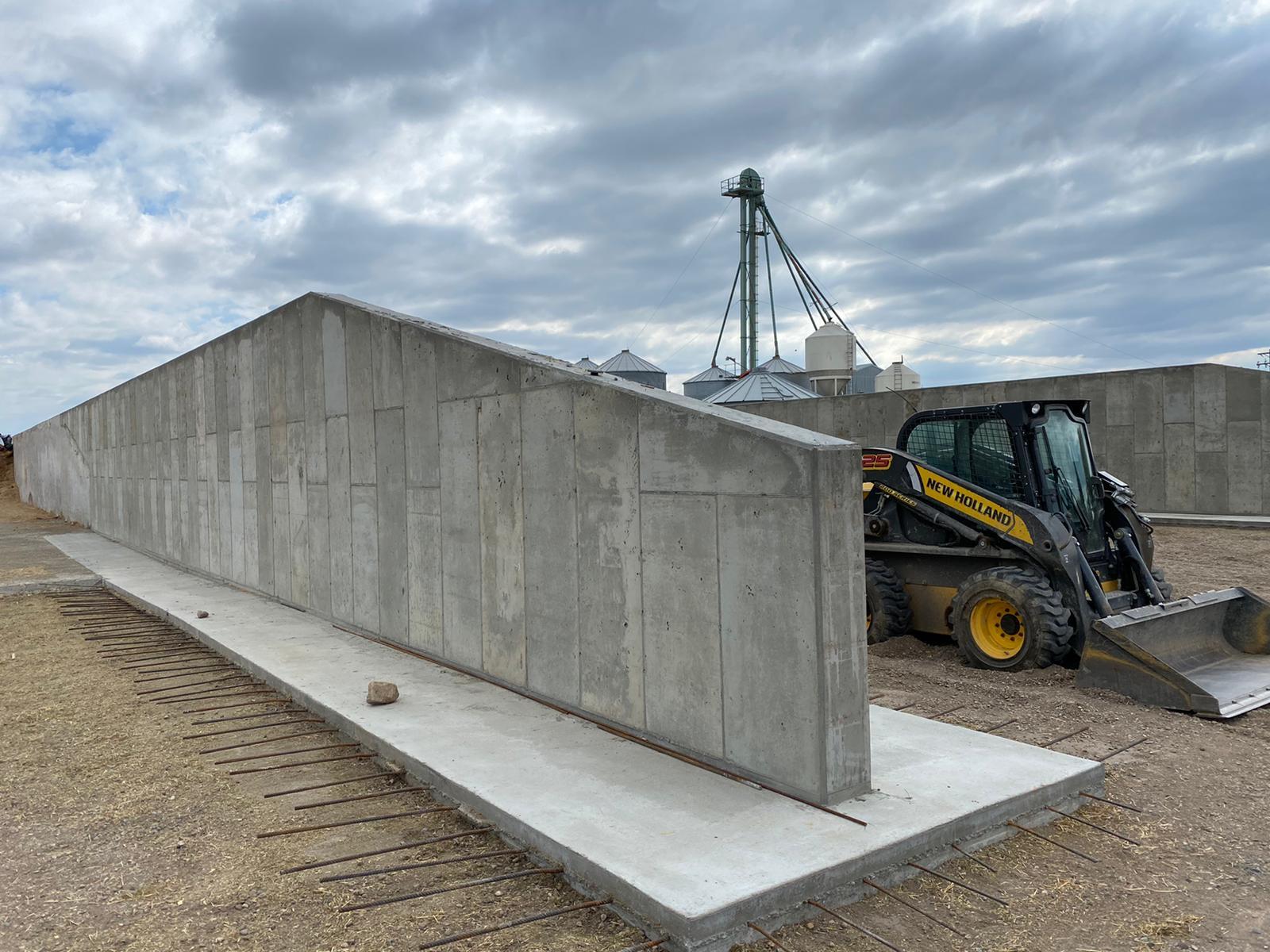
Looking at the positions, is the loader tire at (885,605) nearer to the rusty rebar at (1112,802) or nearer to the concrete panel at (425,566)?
the rusty rebar at (1112,802)

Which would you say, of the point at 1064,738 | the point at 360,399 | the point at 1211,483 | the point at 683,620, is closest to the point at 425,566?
the point at 360,399

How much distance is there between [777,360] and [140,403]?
34.0 meters

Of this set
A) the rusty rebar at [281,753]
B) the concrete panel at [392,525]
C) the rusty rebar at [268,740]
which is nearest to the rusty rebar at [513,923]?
the rusty rebar at [281,753]

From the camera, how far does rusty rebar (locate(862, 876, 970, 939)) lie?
3.97 meters

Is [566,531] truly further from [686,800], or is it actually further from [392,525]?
[392,525]

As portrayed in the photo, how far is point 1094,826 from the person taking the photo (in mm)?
5016

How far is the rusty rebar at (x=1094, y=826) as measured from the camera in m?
4.89

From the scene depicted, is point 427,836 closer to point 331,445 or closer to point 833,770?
point 833,770

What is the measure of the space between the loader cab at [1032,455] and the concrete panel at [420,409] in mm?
4801

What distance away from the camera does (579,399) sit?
632cm

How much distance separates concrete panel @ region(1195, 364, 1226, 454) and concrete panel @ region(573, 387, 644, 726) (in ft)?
59.6

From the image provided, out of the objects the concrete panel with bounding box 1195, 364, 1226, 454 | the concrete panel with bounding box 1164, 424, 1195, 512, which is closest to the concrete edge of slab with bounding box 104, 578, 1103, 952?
the concrete panel with bounding box 1195, 364, 1226, 454

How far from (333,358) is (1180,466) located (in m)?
18.1

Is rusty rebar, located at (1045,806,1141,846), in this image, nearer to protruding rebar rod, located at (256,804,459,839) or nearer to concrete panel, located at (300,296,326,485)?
protruding rebar rod, located at (256,804,459,839)
